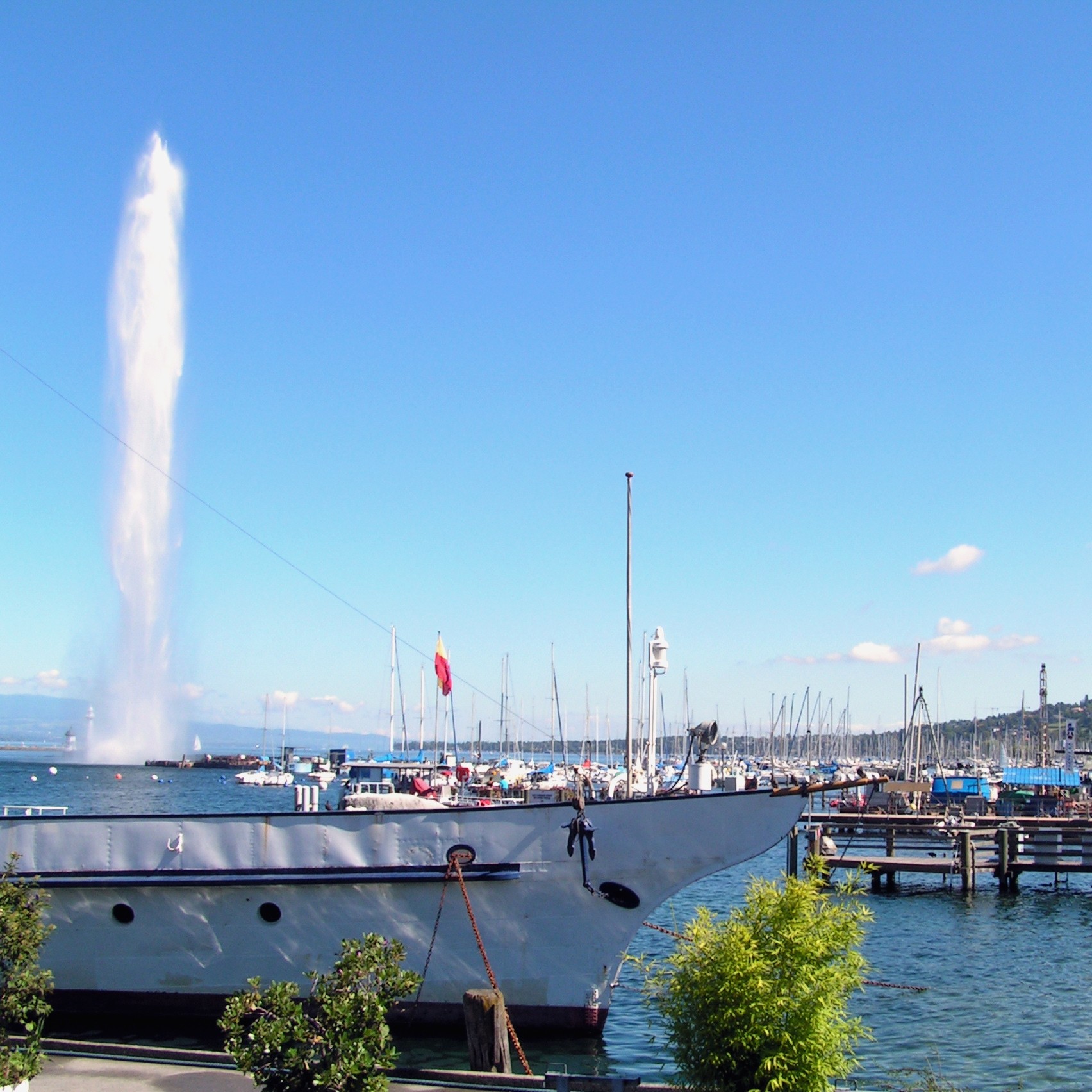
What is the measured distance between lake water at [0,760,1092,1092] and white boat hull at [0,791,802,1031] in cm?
67

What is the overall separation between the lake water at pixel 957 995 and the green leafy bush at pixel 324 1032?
9.99 feet

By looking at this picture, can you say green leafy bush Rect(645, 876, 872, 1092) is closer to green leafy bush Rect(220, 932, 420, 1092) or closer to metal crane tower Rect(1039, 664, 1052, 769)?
green leafy bush Rect(220, 932, 420, 1092)

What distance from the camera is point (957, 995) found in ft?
73.0

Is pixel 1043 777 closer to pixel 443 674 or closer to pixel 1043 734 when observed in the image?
pixel 1043 734

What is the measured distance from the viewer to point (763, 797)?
15.2 metres

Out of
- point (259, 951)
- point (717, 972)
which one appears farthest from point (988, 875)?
point (717, 972)

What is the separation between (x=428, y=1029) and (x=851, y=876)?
800 centimetres

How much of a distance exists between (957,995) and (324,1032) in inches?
708

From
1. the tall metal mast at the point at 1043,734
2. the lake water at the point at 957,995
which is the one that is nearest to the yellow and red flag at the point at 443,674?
the lake water at the point at 957,995

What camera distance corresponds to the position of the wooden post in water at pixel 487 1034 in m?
11.9

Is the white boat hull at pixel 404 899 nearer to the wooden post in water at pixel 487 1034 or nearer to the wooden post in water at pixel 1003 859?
the wooden post in water at pixel 487 1034

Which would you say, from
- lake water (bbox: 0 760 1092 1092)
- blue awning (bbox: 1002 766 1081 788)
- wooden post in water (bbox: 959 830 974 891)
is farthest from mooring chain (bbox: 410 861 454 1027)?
blue awning (bbox: 1002 766 1081 788)

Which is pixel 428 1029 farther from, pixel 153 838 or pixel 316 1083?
pixel 316 1083

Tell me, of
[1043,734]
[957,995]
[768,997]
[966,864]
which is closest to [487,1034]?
[768,997]
